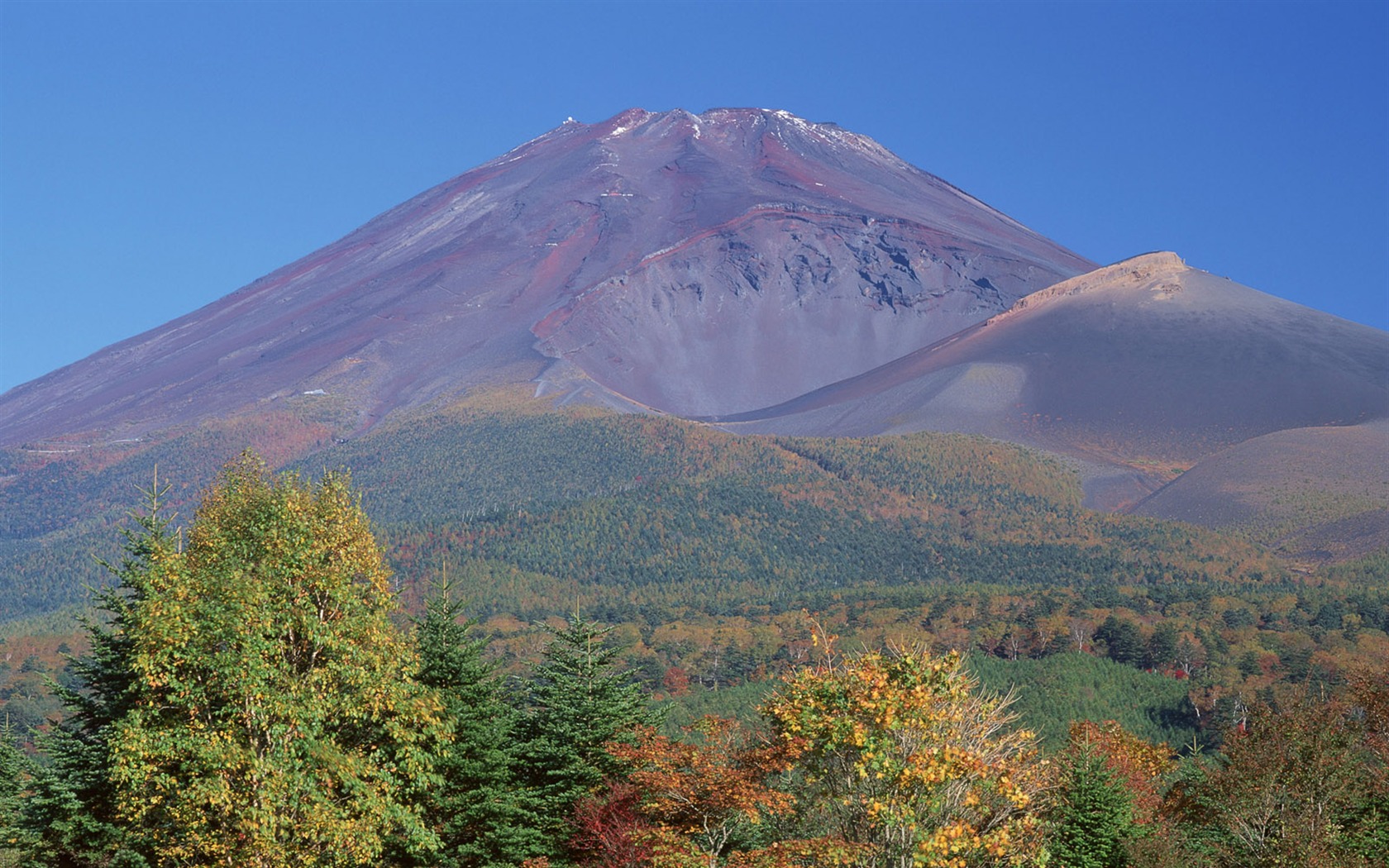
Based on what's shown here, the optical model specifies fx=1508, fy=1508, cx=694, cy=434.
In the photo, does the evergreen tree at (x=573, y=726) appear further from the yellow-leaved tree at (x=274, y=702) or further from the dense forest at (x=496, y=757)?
the yellow-leaved tree at (x=274, y=702)

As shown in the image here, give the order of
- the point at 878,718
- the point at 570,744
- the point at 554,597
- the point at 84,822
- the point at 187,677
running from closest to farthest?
the point at 878,718 → the point at 187,677 → the point at 84,822 → the point at 570,744 → the point at 554,597

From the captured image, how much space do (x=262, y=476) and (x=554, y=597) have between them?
455 ft

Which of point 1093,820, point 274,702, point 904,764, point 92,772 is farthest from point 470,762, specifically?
point 1093,820

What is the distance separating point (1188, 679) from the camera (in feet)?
359

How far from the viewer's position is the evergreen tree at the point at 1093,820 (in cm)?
3628

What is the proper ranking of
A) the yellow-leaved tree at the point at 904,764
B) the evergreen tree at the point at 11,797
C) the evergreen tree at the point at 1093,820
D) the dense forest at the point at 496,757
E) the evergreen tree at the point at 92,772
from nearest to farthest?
the yellow-leaved tree at the point at 904,764 → the dense forest at the point at 496,757 → the evergreen tree at the point at 92,772 → the evergreen tree at the point at 1093,820 → the evergreen tree at the point at 11,797

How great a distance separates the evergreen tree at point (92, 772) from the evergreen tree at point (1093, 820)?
69.4 feet

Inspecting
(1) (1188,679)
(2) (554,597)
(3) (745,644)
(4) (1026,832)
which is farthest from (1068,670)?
(4) (1026,832)

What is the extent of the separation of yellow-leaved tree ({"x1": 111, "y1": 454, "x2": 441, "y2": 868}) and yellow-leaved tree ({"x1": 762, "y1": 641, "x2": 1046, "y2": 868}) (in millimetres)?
7562

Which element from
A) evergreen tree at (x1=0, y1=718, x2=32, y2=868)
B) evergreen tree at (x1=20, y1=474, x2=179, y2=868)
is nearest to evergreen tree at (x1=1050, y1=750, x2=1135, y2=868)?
evergreen tree at (x1=20, y1=474, x2=179, y2=868)

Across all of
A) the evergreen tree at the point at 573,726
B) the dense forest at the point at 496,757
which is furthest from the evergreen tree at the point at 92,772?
the evergreen tree at the point at 573,726

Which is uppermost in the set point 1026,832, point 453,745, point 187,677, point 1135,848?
point 187,677

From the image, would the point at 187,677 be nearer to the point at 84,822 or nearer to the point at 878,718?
the point at 84,822

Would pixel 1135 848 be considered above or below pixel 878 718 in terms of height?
below
